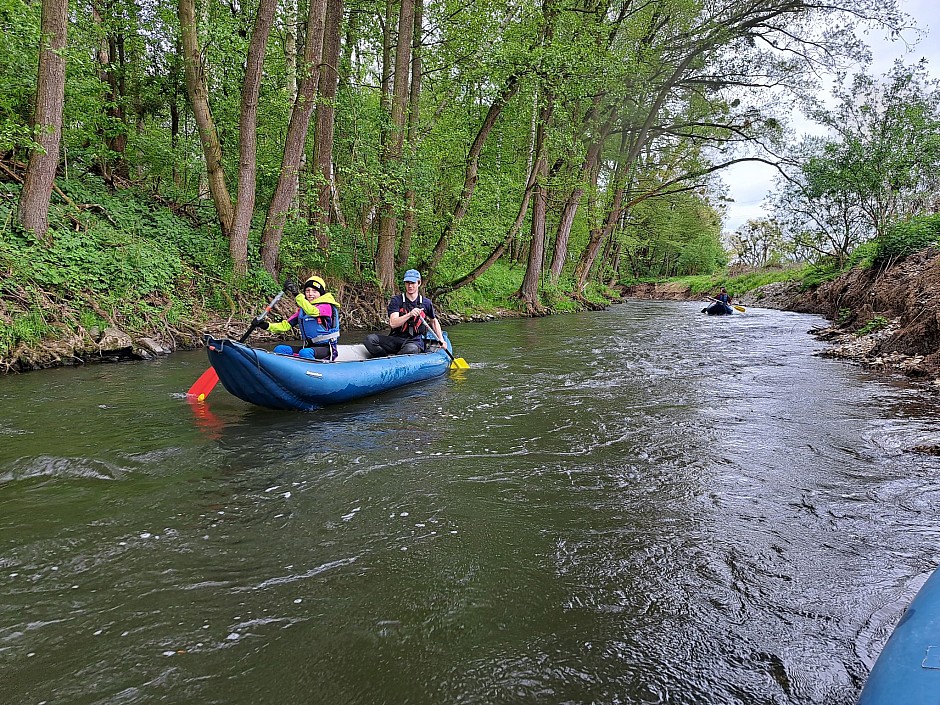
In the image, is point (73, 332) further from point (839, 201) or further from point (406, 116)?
point (839, 201)

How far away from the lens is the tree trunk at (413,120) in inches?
519

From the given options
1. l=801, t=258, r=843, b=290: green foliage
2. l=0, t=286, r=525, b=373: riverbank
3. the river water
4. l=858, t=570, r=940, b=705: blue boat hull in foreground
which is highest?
l=801, t=258, r=843, b=290: green foliage

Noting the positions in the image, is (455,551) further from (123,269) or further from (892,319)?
(892,319)

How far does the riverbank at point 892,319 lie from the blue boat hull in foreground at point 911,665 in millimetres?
6361

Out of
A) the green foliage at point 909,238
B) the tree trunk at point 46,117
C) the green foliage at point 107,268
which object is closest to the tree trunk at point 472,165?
the green foliage at point 107,268

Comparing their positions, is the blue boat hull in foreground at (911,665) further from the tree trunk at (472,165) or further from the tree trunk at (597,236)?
the tree trunk at (597,236)

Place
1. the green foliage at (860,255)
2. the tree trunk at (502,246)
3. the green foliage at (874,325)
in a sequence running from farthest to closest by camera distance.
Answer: the tree trunk at (502,246) < the green foliage at (860,255) < the green foliage at (874,325)

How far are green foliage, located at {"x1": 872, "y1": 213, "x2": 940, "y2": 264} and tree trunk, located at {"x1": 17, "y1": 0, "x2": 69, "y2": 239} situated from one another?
54.8 ft

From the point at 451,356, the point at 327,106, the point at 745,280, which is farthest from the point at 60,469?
the point at 745,280

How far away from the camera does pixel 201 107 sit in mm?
10836

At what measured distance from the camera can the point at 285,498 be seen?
3.74 metres

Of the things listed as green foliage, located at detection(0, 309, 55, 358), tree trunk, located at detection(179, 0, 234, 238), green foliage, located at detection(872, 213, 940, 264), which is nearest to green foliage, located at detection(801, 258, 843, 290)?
green foliage, located at detection(872, 213, 940, 264)

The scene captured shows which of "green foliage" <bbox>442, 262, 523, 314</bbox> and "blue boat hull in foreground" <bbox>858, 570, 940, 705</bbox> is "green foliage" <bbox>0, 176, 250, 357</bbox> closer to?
"green foliage" <bbox>442, 262, 523, 314</bbox>

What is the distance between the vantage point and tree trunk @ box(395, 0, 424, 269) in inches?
519
